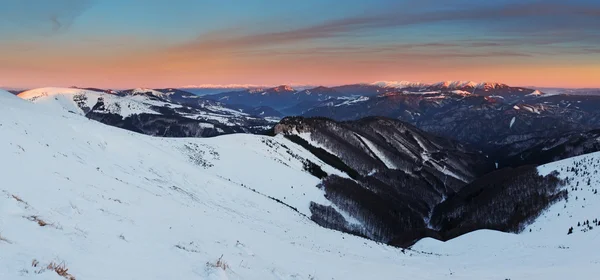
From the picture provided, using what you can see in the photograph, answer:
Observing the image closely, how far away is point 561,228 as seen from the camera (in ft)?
167

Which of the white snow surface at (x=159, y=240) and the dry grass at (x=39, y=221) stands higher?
the dry grass at (x=39, y=221)

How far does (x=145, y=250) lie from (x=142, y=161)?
1791 inches

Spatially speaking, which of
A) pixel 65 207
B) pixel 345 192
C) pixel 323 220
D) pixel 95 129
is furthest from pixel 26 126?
pixel 345 192

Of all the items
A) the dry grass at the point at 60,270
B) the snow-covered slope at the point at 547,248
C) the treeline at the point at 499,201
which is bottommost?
the treeline at the point at 499,201

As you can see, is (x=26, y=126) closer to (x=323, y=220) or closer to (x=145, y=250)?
(x=145, y=250)

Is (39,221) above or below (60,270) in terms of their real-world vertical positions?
below

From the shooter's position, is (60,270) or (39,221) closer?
(60,270)

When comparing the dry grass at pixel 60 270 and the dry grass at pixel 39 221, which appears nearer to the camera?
the dry grass at pixel 60 270

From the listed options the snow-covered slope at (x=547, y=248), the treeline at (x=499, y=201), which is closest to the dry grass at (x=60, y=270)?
the snow-covered slope at (x=547, y=248)

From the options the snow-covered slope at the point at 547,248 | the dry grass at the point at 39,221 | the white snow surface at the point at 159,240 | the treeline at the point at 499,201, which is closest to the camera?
the white snow surface at the point at 159,240

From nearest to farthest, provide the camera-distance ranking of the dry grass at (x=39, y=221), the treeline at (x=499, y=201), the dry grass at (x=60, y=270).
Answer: the dry grass at (x=60, y=270), the dry grass at (x=39, y=221), the treeline at (x=499, y=201)

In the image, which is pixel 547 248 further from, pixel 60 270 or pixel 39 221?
pixel 39 221

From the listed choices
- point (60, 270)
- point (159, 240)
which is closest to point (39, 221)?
point (159, 240)

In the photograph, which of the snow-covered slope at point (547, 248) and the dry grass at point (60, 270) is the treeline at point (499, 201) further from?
the dry grass at point (60, 270)
